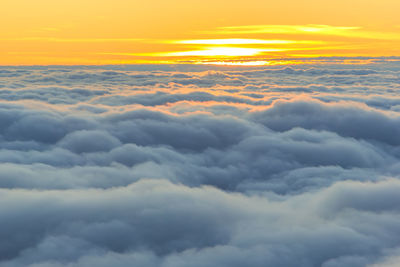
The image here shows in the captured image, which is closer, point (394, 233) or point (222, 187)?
point (394, 233)

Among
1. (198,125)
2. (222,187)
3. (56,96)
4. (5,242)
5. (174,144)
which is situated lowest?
(5,242)

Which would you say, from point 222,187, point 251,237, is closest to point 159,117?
point 222,187

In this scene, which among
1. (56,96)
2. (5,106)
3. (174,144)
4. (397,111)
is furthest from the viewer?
(56,96)

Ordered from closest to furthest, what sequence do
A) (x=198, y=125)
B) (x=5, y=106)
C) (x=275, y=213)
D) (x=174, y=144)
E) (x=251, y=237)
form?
(x=251, y=237) → (x=275, y=213) → (x=174, y=144) → (x=198, y=125) → (x=5, y=106)

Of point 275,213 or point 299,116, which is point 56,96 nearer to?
point 299,116

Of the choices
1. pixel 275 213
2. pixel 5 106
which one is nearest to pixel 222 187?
pixel 275 213

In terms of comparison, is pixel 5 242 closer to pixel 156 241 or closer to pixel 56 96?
pixel 156 241

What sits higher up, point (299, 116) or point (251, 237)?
point (299, 116)
